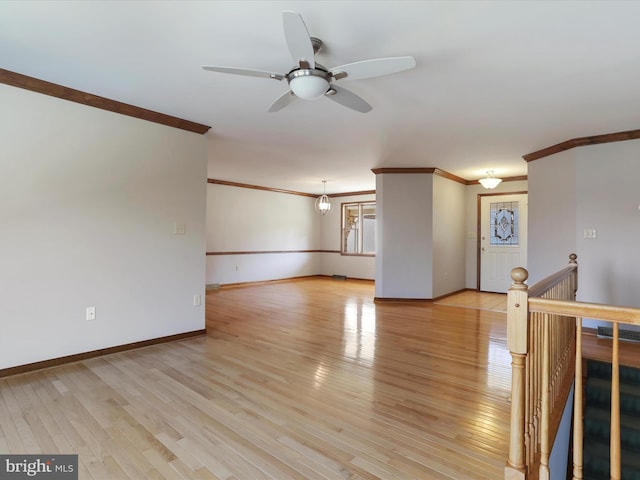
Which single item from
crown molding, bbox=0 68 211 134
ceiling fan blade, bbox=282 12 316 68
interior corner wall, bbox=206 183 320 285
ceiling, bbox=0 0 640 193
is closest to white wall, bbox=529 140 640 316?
ceiling, bbox=0 0 640 193

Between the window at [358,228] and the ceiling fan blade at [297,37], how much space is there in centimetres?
714

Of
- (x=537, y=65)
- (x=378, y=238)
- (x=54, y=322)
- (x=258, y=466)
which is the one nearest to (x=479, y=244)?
(x=378, y=238)

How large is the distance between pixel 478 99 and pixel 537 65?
616 mm

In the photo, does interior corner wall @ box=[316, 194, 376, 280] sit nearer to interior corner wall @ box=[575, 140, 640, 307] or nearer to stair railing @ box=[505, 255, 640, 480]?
interior corner wall @ box=[575, 140, 640, 307]

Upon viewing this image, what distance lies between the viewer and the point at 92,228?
3127 millimetres

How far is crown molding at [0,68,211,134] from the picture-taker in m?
2.69

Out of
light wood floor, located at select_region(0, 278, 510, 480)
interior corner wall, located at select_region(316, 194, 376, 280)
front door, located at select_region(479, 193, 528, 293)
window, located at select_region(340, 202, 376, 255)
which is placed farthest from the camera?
window, located at select_region(340, 202, 376, 255)

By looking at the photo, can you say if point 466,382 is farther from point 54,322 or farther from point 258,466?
point 54,322

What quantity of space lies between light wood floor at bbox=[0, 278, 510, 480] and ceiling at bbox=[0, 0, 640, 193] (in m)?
Answer: 2.40

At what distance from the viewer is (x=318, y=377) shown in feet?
9.32

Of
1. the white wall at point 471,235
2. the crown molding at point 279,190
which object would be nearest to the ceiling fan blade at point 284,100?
the crown molding at point 279,190

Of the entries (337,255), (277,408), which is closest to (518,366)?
(277,408)

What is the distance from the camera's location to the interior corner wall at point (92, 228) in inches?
107

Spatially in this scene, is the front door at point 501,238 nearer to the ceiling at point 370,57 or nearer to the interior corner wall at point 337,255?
the interior corner wall at point 337,255
